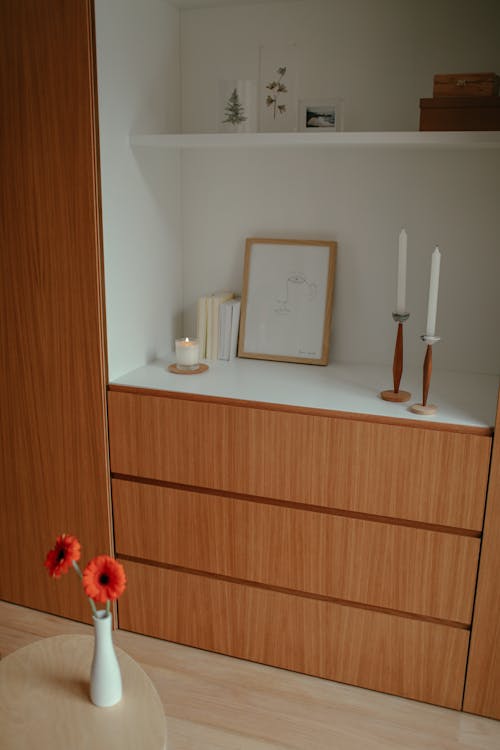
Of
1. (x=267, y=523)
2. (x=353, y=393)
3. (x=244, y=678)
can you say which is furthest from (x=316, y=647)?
(x=353, y=393)

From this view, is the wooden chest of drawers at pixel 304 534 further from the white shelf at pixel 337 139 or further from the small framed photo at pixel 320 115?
the small framed photo at pixel 320 115

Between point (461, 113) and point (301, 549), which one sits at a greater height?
point (461, 113)

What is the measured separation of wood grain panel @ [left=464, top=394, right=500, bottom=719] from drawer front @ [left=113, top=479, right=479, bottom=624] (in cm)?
3

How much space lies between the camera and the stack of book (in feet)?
7.48

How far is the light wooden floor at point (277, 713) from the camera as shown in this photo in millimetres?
1812

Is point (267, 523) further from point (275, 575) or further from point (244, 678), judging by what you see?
point (244, 678)

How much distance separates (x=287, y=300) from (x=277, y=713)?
1.29 metres

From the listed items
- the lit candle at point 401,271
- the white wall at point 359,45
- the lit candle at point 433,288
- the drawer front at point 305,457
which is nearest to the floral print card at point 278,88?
the white wall at point 359,45

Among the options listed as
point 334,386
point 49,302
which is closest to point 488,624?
point 334,386

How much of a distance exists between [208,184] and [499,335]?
111 cm

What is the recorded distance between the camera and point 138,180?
2.09 metres

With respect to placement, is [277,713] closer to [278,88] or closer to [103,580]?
[103,580]

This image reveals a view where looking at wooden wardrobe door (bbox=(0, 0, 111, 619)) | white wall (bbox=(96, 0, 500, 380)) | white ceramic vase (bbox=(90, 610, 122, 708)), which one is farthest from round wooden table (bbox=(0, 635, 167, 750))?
white wall (bbox=(96, 0, 500, 380))

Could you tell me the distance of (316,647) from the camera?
2.01 m
